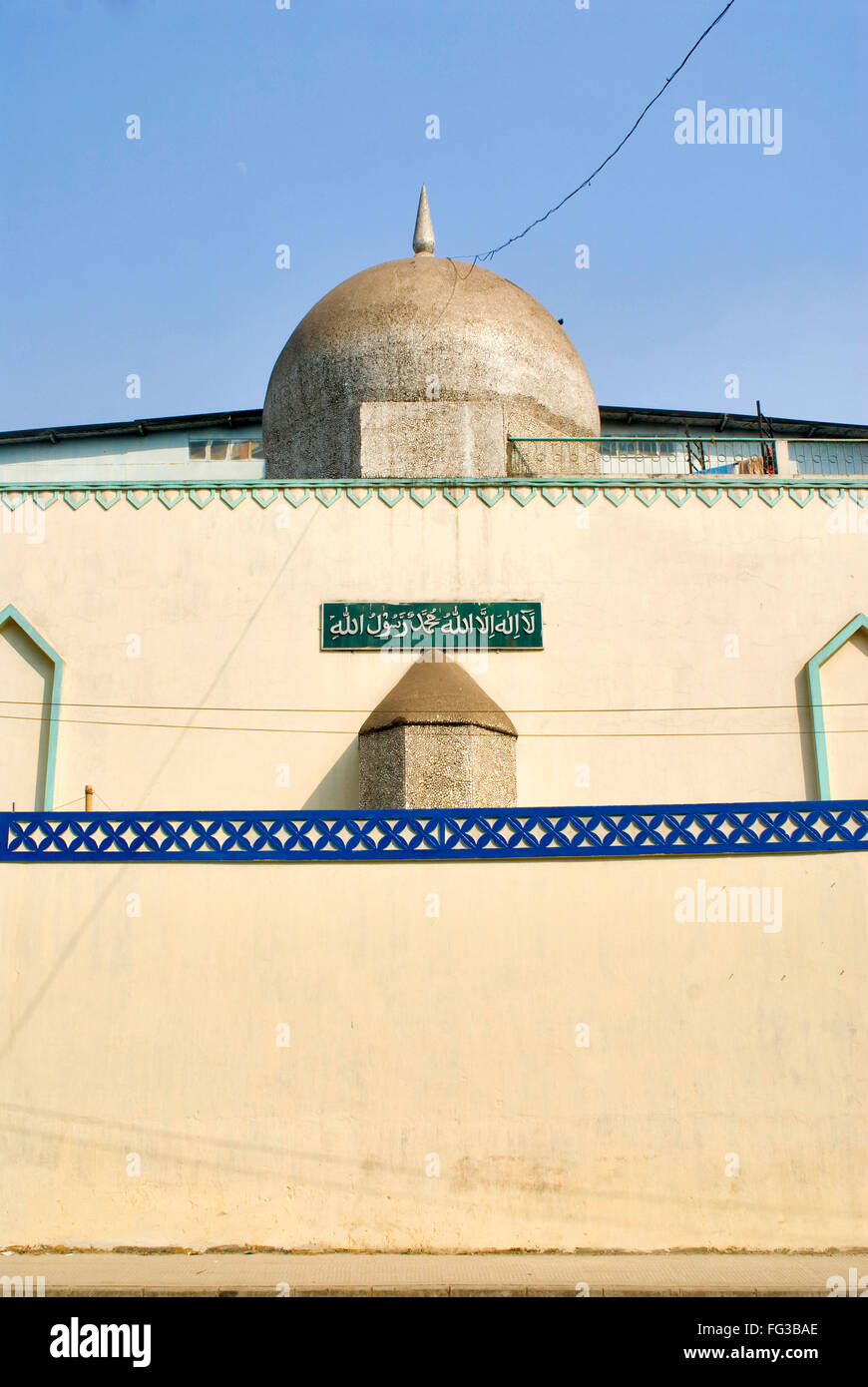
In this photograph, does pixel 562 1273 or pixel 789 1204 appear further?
pixel 789 1204

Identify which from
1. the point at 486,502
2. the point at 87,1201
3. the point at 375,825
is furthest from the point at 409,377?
the point at 87,1201

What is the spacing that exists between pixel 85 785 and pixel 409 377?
192 inches

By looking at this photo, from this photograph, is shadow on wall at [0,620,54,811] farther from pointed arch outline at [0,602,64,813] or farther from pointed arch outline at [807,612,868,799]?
pointed arch outline at [807,612,868,799]

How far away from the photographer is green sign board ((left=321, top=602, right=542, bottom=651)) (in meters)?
10.3

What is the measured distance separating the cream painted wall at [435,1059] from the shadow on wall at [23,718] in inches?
137

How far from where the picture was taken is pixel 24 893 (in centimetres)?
693

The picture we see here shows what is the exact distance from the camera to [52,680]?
10344 mm

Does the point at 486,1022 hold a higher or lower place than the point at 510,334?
lower

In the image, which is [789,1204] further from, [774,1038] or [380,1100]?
[380,1100]

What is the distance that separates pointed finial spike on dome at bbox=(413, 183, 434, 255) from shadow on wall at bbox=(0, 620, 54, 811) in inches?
244

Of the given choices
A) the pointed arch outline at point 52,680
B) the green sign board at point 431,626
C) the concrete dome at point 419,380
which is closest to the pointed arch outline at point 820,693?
the green sign board at point 431,626

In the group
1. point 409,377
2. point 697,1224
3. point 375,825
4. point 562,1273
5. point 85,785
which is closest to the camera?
point 562,1273

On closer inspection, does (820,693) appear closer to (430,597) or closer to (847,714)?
(847,714)

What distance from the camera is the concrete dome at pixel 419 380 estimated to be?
1170 centimetres
